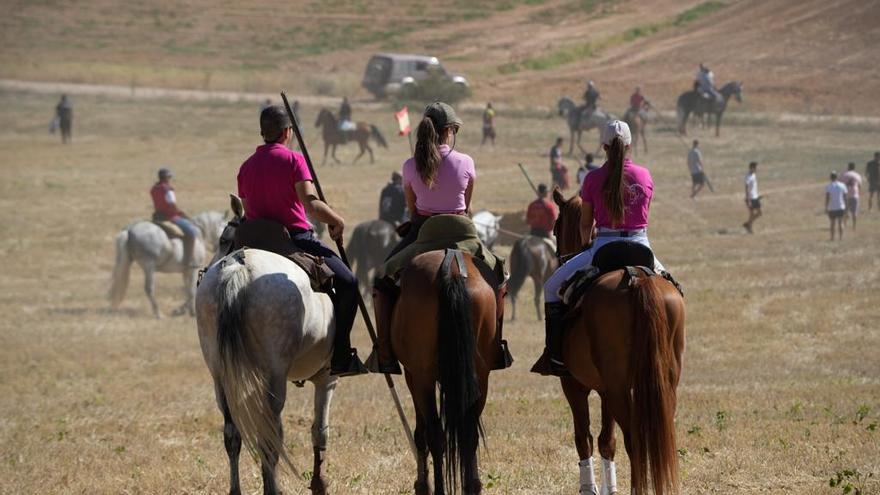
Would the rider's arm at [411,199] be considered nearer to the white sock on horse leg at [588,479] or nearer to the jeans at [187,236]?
the white sock on horse leg at [588,479]

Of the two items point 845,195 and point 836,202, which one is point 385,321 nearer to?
point 836,202

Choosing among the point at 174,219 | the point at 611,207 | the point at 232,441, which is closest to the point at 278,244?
the point at 232,441

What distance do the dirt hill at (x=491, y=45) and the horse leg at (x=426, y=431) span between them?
149 ft

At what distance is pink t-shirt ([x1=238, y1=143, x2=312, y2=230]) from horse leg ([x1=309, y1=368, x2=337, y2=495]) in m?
1.23

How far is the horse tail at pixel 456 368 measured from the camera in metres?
8.44

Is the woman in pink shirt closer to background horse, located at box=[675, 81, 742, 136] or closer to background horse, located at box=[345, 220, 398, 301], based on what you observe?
background horse, located at box=[345, 220, 398, 301]

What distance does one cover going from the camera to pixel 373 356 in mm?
9609

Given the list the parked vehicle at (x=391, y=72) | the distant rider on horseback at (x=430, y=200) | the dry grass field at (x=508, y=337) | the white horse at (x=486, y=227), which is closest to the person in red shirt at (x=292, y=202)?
the distant rider on horseback at (x=430, y=200)

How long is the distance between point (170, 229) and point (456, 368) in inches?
715

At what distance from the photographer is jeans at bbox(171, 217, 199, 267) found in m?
26.1

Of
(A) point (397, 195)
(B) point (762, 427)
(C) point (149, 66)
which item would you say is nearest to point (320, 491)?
(B) point (762, 427)

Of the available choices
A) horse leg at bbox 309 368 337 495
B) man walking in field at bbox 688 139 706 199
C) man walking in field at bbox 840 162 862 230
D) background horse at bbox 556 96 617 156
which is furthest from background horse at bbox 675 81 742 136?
horse leg at bbox 309 368 337 495

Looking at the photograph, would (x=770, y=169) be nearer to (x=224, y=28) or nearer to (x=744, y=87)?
(x=744, y=87)

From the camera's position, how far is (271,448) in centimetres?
867
